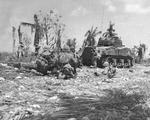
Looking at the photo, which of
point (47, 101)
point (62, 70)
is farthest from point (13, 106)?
point (62, 70)

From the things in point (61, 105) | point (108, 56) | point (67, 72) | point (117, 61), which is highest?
point (108, 56)

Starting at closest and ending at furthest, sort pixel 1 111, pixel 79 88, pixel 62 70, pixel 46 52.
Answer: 1. pixel 1 111
2. pixel 79 88
3. pixel 62 70
4. pixel 46 52

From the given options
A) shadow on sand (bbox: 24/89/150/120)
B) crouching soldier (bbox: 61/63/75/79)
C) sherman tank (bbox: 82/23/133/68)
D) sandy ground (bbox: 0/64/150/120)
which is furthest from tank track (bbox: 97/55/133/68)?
shadow on sand (bbox: 24/89/150/120)

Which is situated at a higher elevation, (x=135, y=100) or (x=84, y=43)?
(x=84, y=43)

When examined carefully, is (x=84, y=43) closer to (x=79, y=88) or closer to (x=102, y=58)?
(x=102, y=58)

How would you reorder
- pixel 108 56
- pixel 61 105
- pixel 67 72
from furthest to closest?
pixel 108 56 → pixel 67 72 → pixel 61 105

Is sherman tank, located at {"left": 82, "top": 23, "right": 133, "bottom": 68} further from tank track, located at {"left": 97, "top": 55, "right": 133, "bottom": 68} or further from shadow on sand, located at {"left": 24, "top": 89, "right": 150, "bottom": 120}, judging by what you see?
shadow on sand, located at {"left": 24, "top": 89, "right": 150, "bottom": 120}

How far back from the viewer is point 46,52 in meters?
10.1

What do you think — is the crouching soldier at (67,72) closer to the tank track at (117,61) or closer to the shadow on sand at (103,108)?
the shadow on sand at (103,108)

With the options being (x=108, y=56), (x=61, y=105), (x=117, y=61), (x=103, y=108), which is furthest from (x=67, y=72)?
(x=117, y=61)

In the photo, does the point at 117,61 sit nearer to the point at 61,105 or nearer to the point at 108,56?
the point at 108,56

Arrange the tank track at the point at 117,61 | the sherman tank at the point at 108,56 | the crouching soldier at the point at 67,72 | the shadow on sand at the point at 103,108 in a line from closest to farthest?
the shadow on sand at the point at 103,108 < the crouching soldier at the point at 67,72 < the sherman tank at the point at 108,56 < the tank track at the point at 117,61

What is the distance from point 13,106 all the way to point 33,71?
16.4 ft

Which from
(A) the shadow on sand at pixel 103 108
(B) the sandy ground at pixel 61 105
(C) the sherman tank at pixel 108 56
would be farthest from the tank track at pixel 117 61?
(A) the shadow on sand at pixel 103 108
